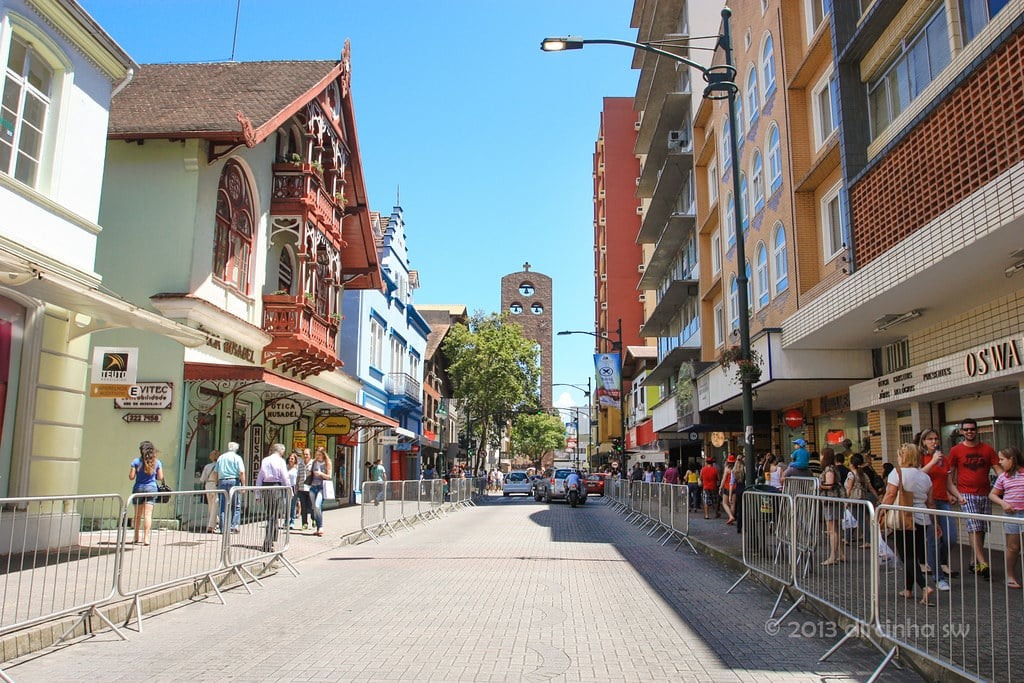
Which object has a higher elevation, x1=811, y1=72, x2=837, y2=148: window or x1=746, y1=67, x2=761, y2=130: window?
x1=746, y1=67, x2=761, y2=130: window

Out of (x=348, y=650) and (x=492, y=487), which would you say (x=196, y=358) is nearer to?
(x=348, y=650)

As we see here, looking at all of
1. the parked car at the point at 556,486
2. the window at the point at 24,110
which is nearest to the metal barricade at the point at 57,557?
the window at the point at 24,110

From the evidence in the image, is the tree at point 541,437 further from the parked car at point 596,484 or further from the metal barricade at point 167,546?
the metal barricade at point 167,546

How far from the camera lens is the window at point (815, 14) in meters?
17.7

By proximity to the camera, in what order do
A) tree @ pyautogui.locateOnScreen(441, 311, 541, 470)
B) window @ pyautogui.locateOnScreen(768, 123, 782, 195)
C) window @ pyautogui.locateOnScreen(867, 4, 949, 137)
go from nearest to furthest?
1. window @ pyautogui.locateOnScreen(867, 4, 949, 137)
2. window @ pyautogui.locateOnScreen(768, 123, 782, 195)
3. tree @ pyautogui.locateOnScreen(441, 311, 541, 470)

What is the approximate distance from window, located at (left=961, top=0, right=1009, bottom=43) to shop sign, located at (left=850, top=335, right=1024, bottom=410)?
13.8ft

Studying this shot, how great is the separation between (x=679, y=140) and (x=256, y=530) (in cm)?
2579

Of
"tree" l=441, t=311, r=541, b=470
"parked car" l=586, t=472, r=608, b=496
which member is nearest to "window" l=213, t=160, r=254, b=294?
"parked car" l=586, t=472, r=608, b=496

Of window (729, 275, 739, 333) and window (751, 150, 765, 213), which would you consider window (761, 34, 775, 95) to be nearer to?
window (751, 150, 765, 213)

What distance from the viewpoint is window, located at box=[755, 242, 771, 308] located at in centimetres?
2086

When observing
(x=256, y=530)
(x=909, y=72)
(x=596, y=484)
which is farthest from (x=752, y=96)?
(x=596, y=484)

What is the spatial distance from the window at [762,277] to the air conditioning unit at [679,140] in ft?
35.4

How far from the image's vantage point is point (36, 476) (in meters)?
11.7

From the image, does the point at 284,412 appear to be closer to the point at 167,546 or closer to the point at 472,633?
the point at 167,546
